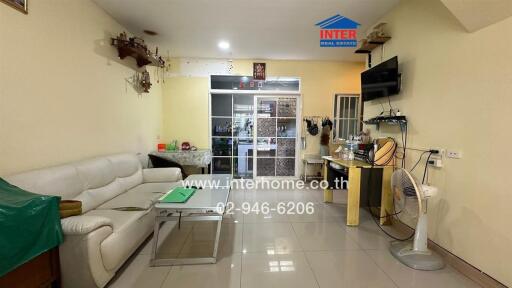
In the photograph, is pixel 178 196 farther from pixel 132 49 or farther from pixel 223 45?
pixel 223 45

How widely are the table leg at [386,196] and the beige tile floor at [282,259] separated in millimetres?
220

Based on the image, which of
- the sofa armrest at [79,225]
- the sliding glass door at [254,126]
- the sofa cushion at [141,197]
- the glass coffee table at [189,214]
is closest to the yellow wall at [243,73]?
the sliding glass door at [254,126]

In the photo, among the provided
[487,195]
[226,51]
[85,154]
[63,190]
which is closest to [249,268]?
[63,190]

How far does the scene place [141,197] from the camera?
272 cm

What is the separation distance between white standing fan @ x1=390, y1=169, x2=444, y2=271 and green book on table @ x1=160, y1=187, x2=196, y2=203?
2170 mm

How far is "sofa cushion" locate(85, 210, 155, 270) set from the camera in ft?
5.75

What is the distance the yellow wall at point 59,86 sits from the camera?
185 centimetres

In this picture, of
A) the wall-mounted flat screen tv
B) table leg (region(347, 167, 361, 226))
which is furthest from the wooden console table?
the wall-mounted flat screen tv

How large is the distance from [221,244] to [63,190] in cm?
159

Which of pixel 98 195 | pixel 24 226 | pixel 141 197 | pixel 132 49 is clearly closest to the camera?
pixel 24 226

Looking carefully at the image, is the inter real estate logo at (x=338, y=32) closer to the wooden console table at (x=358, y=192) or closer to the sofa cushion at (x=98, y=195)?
the wooden console table at (x=358, y=192)

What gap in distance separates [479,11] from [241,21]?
2.56 metres

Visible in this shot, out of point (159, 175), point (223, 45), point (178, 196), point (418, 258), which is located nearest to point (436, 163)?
point (418, 258)

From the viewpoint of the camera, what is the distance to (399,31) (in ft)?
9.43
